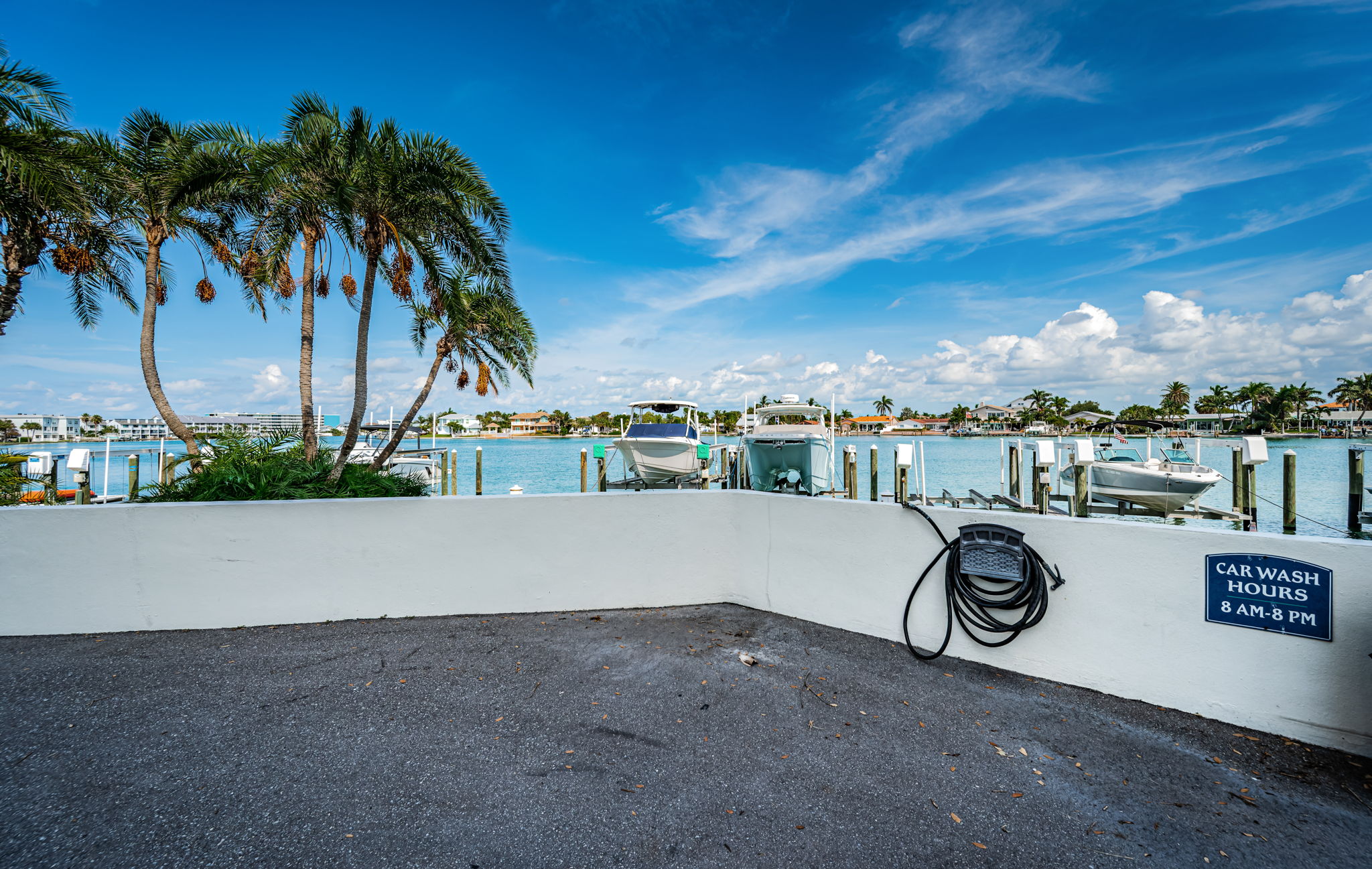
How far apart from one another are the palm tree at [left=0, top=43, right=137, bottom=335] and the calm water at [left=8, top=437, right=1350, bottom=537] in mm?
5239

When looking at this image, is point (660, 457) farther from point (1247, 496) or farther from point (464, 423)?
point (464, 423)

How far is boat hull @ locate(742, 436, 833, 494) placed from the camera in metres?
14.8

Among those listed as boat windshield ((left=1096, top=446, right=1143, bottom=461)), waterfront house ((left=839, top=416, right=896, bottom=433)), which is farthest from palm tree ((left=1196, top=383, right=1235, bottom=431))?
boat windshield ((left=1096, top=446, right=1143, bottom=461))

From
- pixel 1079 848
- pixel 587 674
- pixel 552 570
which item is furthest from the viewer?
pixel 552 570

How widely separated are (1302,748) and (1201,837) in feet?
4.66

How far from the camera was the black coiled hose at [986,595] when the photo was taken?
4137 mm

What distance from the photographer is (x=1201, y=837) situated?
2586mm

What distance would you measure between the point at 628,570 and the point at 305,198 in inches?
338

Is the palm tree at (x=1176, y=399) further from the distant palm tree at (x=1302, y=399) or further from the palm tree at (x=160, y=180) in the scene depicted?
the palm tree at (x=160, y=180)

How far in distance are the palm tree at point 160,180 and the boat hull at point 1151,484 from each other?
18790 millimetres

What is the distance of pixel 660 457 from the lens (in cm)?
1711

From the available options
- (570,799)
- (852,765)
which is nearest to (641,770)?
(570,799)

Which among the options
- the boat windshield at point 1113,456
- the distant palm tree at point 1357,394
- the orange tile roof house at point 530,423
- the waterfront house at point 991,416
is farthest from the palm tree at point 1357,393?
the orange tile roof house at point 530,423

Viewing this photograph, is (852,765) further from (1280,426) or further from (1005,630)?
(1280,426)
